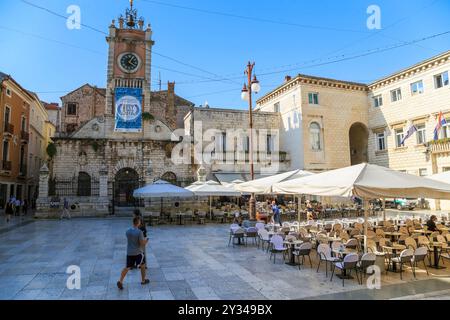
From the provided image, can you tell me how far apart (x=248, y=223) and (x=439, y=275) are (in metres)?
6.83

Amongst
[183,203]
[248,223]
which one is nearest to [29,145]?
[183,203]

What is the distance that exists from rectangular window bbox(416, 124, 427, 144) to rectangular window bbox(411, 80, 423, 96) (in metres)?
2.80

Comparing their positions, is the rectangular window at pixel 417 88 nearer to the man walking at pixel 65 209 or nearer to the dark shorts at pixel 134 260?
the dark shorts at pixel 134 260

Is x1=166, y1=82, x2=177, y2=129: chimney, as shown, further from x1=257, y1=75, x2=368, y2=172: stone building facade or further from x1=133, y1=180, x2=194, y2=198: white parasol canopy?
x1=133, y1=180, x2=194, y2=198: white parasol canopy

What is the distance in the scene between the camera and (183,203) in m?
21.9

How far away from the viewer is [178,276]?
23.4 feet

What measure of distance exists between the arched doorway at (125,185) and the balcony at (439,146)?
78.7ft

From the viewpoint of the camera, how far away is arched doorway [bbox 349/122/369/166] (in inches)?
1190

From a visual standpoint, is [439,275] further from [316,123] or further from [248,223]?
[316,123]

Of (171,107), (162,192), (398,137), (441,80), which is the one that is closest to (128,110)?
(171,107)

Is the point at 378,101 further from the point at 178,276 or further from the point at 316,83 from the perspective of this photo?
the point at 178,276

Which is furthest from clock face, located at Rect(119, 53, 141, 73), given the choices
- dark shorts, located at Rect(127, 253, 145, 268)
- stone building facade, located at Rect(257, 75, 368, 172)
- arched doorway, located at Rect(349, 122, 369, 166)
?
dark shorts, located at Rect(127, 253, 145, 268)

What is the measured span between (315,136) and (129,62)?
1881 centimetres

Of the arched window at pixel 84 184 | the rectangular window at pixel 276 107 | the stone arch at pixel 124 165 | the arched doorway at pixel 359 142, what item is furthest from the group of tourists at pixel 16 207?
the arched doorway at pixel 359 142
